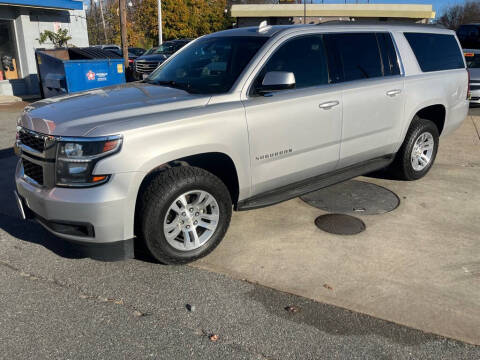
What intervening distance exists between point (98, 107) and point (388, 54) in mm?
3351

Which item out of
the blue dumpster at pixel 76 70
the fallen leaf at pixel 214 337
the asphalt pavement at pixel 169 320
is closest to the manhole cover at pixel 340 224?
the asphalt pavement at pixel 169 320

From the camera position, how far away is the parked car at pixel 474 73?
11922mm

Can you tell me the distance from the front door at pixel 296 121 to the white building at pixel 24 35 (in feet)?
45.0

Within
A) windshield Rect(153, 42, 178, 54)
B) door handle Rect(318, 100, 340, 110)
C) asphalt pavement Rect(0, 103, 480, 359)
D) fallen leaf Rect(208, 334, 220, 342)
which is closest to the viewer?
asphalt pavement Rect(0, 103, 480, 359)

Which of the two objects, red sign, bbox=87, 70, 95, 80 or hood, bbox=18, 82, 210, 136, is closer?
hood, bbox=18, 82, 210, 136

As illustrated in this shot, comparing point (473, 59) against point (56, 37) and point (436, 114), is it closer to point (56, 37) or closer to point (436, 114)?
point (436, 114)

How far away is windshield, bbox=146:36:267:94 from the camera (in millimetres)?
3955

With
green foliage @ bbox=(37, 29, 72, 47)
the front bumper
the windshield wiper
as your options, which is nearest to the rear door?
the windshield wiper

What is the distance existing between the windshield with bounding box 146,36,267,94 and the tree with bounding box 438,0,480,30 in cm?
5853

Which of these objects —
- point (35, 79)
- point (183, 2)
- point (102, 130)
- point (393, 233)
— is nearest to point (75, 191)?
point (102, 130)

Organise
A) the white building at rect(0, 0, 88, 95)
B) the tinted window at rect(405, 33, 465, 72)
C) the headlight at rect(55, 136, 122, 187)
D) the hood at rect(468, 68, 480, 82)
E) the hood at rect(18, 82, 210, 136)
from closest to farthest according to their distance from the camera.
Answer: the headlight at rect(55, 136, 122, 187), the hood at rect(18, 82, 210, 136), the tinted window at rect(405, 33, 465, 72), the hood at rect(468, 68, 480, 82), the white building at rect(0, 0, 88, 95)

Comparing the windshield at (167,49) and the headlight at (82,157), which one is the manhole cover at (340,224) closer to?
the headlight at (82,157)

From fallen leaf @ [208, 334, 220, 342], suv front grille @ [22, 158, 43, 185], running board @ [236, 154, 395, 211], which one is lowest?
fallen leaf @ [208, 334, 220, 342]

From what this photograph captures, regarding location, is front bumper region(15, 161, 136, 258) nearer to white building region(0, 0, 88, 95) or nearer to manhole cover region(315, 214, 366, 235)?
manhole cover region(315, 214, 366, 235)
